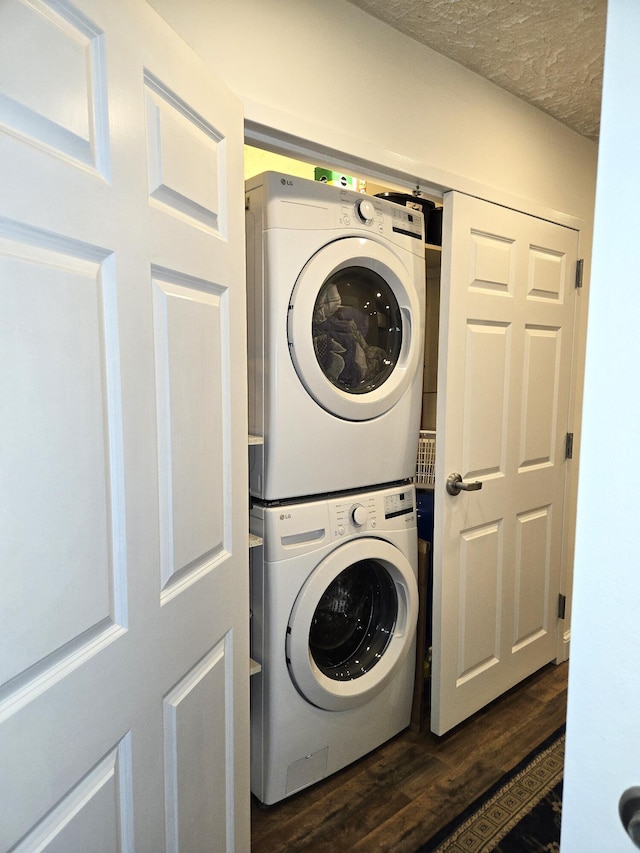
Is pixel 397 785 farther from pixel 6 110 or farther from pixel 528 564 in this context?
pixel 6 110

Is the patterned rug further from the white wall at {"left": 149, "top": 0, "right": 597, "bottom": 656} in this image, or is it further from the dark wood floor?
the white wall at {"left": 149, "top": 0, "right": 597, "bottom": 656}

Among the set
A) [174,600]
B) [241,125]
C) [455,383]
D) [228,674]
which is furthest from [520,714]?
[241,125]

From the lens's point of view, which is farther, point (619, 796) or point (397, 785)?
point (397, 785)

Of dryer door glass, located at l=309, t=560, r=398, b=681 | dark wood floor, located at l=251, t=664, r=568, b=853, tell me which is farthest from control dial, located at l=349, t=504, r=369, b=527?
dark wood floor, located at l=251, t=664, r=568, b=853

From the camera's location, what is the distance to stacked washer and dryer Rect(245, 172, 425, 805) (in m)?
1.55

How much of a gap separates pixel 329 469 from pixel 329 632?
57cm

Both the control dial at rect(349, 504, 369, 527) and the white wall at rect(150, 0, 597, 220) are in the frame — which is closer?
the white wall at rect(150, 0, 597, 220)

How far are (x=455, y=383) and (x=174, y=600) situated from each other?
1295 mm

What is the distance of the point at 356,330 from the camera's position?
175 cm

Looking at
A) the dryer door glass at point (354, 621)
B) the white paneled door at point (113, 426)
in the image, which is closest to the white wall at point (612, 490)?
the white paneled door at point (113, 426)

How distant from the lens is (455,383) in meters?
1.93

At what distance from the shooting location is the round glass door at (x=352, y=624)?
163 cm

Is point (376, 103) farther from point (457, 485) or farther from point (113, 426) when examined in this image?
point (113, 426)

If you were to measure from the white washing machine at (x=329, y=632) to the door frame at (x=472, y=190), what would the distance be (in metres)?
0.57
